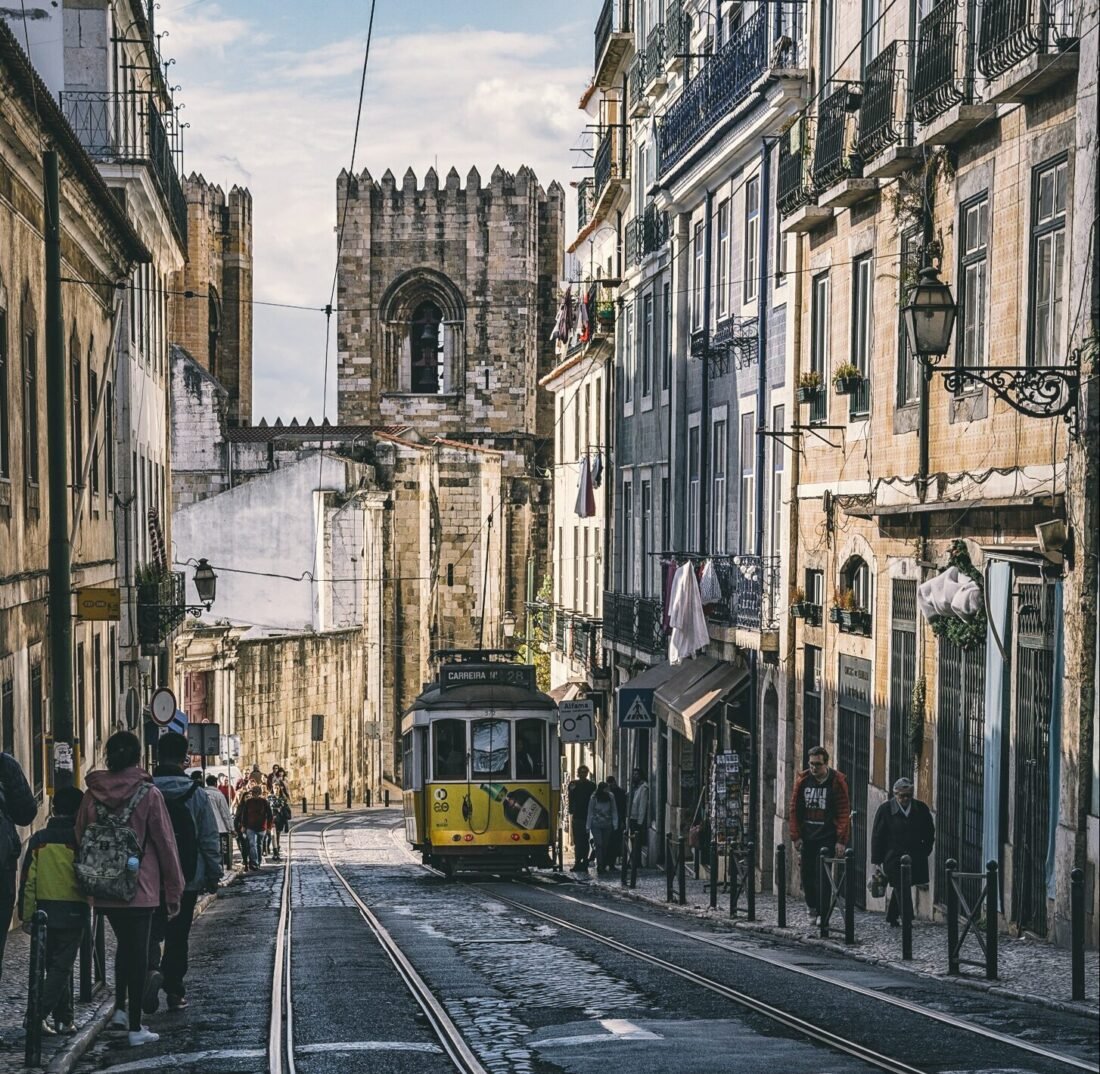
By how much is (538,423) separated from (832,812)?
207ft

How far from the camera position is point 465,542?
69625 millimetres

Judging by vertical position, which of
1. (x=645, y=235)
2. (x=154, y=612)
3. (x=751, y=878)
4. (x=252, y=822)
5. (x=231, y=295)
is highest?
(x=231, y=295)

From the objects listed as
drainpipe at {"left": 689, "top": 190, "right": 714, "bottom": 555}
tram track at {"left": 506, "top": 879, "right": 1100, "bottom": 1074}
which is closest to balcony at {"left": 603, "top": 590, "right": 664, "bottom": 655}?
drainpipe at {"left": 689, "top": 190, "right": 714, "bottom": 555}

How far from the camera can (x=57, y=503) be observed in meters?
A: 16.5

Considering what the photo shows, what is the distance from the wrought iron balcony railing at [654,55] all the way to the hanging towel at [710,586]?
10187 mm

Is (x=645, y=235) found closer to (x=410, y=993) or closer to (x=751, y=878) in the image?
(x=751, y=878)

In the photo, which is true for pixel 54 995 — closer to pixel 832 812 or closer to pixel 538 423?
pixel 832 812

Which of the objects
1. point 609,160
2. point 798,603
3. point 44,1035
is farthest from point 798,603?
point 609,160

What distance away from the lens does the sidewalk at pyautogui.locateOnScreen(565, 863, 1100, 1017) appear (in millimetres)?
12102

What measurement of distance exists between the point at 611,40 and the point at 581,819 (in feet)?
51.5

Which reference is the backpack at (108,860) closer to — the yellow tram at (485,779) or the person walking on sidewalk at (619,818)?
the yellow tram at (485,779)

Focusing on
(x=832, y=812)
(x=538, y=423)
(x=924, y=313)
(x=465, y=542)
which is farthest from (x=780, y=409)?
(x=538, y=423)

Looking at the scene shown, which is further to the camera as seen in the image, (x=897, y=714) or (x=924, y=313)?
(x=897, y=714)

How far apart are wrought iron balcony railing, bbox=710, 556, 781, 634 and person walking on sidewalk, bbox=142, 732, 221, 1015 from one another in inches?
511
